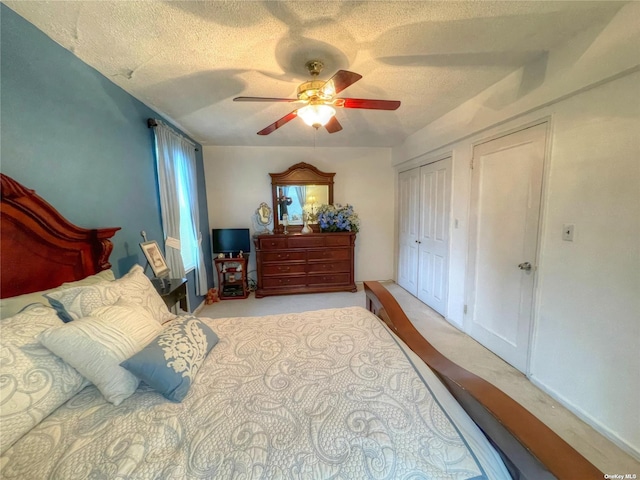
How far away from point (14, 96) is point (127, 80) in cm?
87

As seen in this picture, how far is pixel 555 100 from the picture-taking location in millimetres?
1679

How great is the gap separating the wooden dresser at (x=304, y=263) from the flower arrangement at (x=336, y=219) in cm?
15

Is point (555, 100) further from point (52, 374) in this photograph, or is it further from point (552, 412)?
point (52, 374)

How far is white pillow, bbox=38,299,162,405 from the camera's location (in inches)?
36.1

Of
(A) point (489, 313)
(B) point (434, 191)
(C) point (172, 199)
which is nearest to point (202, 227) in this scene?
(C) point (172, 199)

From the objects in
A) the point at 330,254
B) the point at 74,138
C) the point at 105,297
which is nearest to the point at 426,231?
the point at 330,254

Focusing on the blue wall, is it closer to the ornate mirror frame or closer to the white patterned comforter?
the white patterned comforter

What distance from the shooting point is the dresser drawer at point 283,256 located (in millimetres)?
3842

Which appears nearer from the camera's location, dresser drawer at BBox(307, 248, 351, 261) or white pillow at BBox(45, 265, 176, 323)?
white pillow at BBox(45, 265, 176, 323)

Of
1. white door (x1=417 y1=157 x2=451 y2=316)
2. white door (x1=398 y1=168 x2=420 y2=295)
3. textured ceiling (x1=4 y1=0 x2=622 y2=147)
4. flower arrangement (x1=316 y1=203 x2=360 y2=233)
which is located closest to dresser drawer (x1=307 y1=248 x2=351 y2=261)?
flower arrangement (x1=316 y1=203 x2=360 y2=233)

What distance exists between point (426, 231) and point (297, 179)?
7.07 feet

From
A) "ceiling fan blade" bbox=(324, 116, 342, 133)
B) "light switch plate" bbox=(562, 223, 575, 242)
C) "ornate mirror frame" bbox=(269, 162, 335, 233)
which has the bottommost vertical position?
"light switch plate" bbox=(562, 223, 575, 242)

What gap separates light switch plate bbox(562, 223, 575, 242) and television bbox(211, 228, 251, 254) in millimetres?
3563

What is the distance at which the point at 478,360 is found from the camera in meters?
2.24
